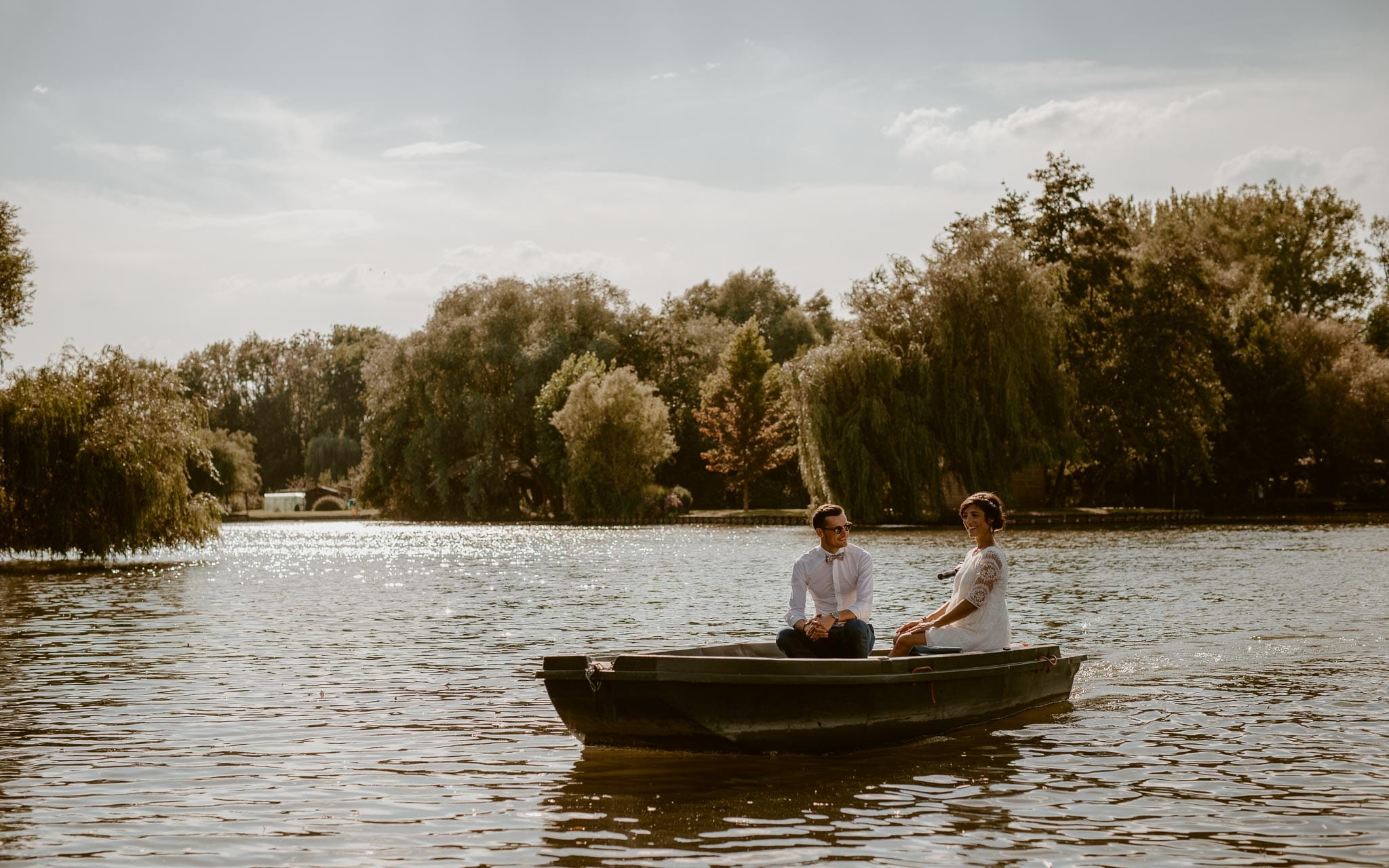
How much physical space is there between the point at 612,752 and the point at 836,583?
7.10 feet

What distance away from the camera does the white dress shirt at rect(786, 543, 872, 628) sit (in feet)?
36.7

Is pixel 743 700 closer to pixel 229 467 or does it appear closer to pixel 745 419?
pixel 745 419

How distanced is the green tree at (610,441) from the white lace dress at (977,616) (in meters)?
57.9

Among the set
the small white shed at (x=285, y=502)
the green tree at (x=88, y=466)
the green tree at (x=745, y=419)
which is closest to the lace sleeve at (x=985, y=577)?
the green tree at (x=88, y=466)

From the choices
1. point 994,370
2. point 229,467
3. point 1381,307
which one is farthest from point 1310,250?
point 229,467

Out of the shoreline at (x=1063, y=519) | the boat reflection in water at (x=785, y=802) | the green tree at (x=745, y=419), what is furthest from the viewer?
the green tree at (x=745, y=419)

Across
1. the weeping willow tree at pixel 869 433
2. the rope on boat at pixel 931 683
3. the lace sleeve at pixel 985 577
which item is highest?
the weeping willow tree at pixel 869 433

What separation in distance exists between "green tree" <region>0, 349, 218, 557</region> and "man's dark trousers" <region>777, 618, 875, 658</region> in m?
23.5

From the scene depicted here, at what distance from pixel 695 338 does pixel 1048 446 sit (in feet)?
156

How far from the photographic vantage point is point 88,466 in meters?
31.0

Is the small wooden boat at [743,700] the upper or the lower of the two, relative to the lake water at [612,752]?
upper

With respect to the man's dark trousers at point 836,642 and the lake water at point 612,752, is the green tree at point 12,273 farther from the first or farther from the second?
the man's dark trousers at point 836,642

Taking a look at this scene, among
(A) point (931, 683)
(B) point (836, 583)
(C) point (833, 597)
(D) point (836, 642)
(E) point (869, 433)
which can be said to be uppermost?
(E) point (869, 433)

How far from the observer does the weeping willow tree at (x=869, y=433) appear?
48.0 m
